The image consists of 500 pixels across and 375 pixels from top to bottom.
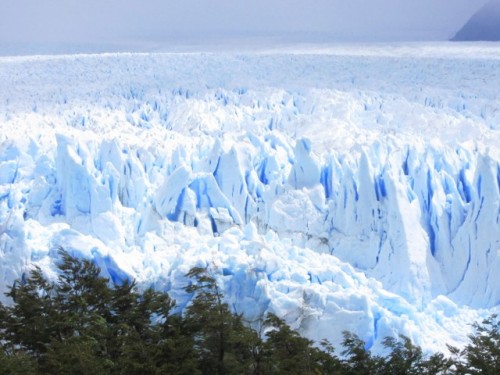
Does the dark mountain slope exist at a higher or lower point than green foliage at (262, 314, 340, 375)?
higher

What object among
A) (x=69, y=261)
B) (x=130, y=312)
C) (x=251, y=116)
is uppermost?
(x=251, y=116)

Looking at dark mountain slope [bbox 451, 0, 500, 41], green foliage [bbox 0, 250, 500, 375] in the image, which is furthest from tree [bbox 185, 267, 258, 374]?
dark mountain slope [bbox 451, 0, 500, 41]

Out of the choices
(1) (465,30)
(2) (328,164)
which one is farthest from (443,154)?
(1) (465,30)

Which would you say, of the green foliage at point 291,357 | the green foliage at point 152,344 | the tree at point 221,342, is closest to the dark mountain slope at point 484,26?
the green foliage at point 152,344

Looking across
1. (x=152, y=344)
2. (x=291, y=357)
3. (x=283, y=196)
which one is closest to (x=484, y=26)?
(x=283, y=196)

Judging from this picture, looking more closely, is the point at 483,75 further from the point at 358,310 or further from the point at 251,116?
the point at 358,310

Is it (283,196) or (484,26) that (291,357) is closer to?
(283,196)

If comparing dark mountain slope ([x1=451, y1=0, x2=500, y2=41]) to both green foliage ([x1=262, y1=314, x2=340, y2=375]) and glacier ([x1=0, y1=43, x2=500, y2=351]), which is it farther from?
green foliage ([x1=262, y1=314, x2=340, y2=375])
